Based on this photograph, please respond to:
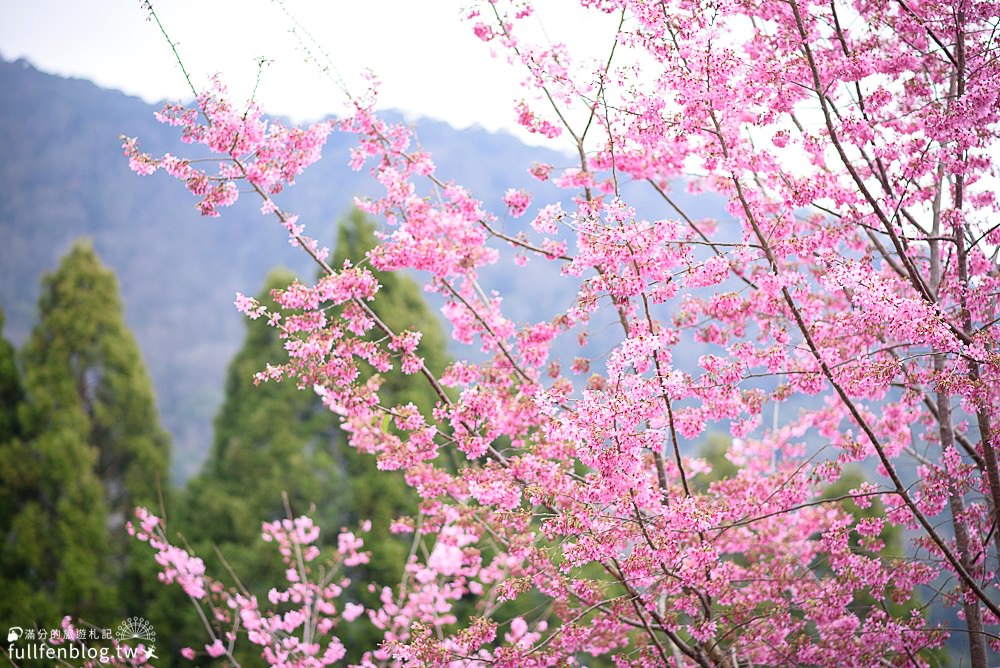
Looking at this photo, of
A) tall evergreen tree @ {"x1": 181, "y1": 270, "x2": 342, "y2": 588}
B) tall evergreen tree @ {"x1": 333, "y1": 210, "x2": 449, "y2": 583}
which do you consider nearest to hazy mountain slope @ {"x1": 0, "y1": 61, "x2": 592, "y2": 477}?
tall evergreen tree @ {"x1": 181, "y1": 270, "x2": 342, "y2": 588}

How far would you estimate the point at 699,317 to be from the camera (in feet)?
11.4

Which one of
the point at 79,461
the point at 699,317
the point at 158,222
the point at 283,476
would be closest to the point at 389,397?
the point at 283,476

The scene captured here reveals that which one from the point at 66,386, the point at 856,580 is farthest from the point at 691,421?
the point at 66,386

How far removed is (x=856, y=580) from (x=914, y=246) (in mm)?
1438

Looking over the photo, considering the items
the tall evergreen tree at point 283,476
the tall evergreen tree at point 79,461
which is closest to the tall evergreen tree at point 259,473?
the tall evergreen tree at point 283,476

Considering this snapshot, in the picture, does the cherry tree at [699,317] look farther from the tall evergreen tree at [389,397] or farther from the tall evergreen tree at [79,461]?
the tall evergreen tree at [79,461]

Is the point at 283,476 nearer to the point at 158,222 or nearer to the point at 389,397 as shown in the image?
the point at 389,397

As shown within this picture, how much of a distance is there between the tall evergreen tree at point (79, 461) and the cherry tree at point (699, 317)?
18.7 feet

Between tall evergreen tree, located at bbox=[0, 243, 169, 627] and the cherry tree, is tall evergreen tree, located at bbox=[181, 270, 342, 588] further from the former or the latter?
the cherry tree

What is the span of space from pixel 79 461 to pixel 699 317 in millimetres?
6890

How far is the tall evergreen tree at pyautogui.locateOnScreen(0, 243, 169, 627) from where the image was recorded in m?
7.50

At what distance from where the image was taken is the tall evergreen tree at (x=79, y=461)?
750 centimetres

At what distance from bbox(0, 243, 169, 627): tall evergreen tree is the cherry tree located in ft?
18.7

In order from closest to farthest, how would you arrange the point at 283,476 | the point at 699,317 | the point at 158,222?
the point at 699,317 < the point at 283,476 < the point at 158,222
